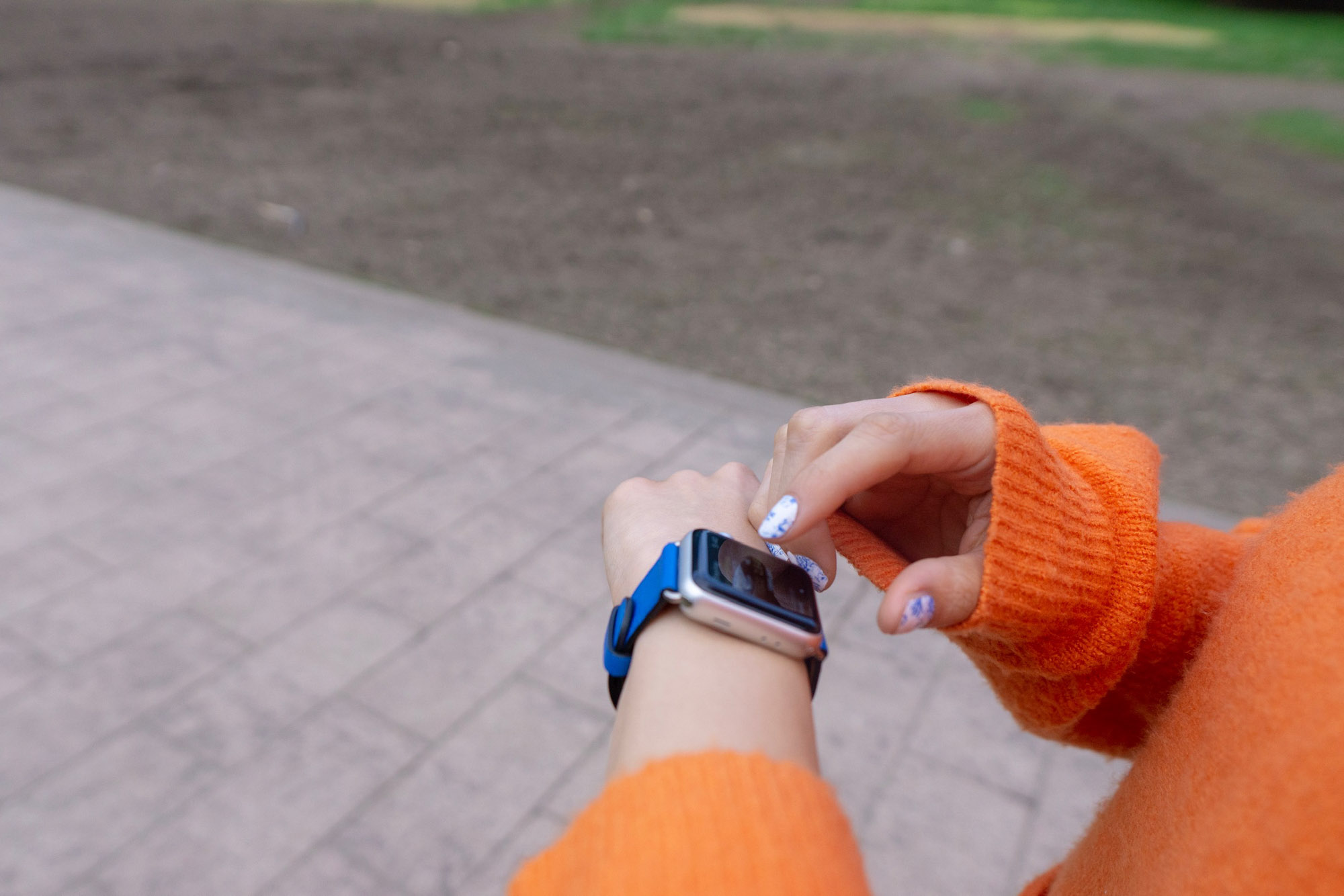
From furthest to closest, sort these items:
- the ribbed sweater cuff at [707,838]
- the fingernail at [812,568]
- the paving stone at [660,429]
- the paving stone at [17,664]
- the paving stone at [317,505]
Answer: the paving stone at [660,429]
the paving stone at [317,505]
the paving stone at [17,664]
the fingernail at [812,568]
the ribbed sweater cuff at [707,838]

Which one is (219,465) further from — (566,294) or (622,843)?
(622,843)

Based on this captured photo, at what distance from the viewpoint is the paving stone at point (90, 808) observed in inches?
95.8

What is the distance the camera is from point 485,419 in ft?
15.5

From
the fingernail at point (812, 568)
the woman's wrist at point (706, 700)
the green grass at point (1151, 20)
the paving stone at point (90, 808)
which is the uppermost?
the woman's wrist at point (706, 700)

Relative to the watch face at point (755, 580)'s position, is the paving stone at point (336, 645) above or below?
below

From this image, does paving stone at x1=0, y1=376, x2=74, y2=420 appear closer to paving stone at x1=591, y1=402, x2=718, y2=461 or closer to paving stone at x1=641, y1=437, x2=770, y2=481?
paving stone at x1=591, y1=402, x2=718, y2=461

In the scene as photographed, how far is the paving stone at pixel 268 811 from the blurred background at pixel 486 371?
1 centimetres

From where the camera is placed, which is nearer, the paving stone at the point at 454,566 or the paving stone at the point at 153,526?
the paving stone at the point at 454,566

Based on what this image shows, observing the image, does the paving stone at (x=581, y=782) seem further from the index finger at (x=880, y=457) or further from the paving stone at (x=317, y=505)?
the index finger at (x=880, y=457)

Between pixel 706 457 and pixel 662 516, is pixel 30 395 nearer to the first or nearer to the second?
pixel 706 457

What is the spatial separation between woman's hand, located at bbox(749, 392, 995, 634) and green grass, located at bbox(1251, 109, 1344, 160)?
36.8ft

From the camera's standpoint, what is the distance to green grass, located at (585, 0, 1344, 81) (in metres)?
14.5

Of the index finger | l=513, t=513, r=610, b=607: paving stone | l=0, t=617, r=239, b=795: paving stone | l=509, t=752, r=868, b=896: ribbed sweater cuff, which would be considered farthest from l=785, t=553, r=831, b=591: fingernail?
l=0, t=617, r=239, b=795: paving stone

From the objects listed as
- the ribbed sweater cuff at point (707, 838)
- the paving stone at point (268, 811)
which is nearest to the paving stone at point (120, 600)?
the paving stone at point (268, 811)
